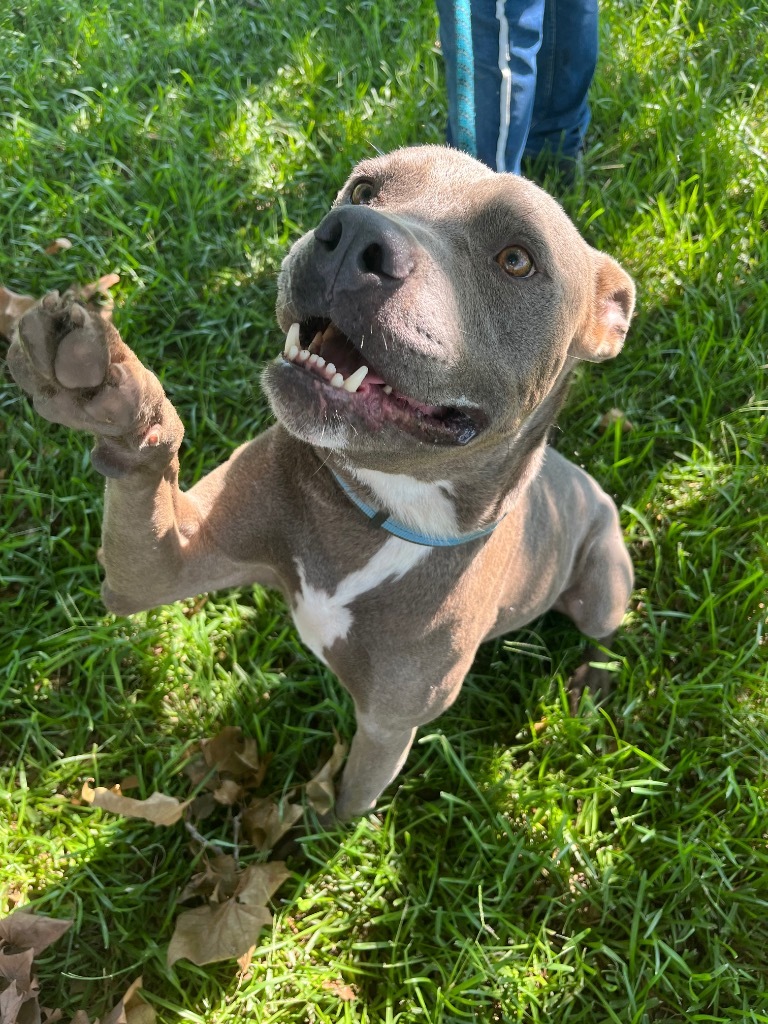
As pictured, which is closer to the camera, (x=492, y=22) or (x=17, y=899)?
(x=17, y=899)

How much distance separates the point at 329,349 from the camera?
209 cm

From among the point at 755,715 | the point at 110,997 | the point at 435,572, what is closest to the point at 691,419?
the point at 755,715

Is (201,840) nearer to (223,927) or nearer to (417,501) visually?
(223,927)

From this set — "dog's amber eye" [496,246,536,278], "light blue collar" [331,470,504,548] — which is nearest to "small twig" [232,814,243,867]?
"light blue collar" [331,470,504,548]

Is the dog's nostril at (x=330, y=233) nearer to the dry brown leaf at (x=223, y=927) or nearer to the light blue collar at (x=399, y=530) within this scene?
the light blue collar at (x=399, y=530)

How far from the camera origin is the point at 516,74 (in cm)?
363

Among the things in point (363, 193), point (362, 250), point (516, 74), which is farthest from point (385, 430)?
point (516, 74)

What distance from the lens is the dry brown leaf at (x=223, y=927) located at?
2879mm

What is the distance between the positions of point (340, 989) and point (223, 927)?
1.52ft

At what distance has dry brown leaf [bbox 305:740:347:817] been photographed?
3.18m

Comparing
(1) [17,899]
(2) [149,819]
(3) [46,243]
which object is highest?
(3) [46,243]

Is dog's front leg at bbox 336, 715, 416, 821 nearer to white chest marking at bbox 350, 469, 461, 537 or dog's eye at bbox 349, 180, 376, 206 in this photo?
white chest marking at bbox 350, 469, 461, 537

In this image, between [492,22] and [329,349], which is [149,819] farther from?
[492,22]

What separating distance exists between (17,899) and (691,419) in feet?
11.2
